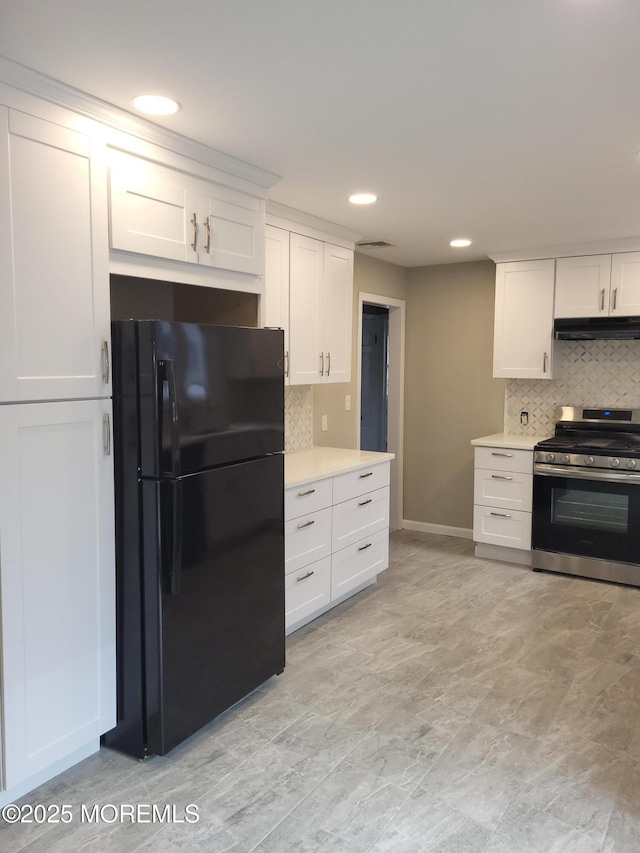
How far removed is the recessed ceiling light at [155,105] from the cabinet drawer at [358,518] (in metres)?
2.20

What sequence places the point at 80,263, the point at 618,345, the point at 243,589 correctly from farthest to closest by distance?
the point at 618,345
the point at 243,589
the point at 80,263

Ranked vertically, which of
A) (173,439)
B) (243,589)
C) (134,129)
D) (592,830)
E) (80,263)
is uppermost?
(134,129)

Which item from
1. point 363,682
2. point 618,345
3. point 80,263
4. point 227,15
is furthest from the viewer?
point 618,345

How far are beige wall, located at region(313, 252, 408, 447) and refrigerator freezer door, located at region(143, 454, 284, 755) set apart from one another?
5.87 ft

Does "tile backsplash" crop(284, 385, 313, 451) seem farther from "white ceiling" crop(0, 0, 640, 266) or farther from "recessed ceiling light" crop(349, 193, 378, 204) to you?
"white ceiling" crop(0, 0, 640, 266)

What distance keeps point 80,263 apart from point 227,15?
938mm

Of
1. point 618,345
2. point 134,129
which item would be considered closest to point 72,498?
point 134,129

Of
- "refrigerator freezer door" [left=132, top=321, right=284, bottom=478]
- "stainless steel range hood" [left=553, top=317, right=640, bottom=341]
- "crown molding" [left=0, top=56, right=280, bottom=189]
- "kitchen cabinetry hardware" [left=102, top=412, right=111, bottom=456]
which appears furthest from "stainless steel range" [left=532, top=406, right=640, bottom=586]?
"kitchen cabinetry hardware" [left=102, top=412, right=111, bottom=456]

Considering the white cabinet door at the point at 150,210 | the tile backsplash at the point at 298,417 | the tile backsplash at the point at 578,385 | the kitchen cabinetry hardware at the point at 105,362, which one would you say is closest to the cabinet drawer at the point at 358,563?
the tile backsplash at the point at 298,417

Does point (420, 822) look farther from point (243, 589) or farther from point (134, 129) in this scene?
point (134, 129)

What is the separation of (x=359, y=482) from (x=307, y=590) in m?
0.75

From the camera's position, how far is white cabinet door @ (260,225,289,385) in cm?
345

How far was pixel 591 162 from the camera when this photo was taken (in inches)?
109

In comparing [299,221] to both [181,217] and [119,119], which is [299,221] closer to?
[181,217]
